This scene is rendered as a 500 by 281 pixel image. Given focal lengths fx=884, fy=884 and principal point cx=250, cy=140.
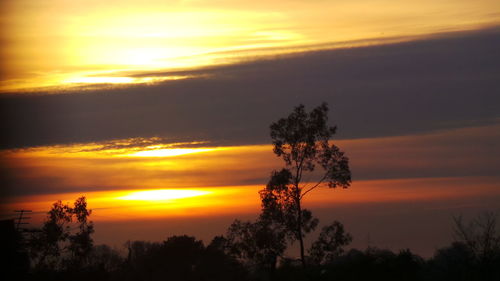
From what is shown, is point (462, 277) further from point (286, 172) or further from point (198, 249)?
point (198, 249)

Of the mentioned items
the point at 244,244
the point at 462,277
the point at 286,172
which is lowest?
the point at 462,277

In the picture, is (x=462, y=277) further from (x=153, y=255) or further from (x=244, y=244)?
(x=153, y=255)

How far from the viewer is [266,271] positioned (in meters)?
68.2

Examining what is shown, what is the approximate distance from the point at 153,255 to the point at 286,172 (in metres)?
50.9

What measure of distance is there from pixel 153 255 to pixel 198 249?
6127 millimetres

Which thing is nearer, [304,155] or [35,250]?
[304,155]

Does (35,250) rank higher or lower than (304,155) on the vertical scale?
lower

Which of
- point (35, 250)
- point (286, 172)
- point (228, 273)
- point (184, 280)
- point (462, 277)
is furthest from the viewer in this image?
point (184, 280)

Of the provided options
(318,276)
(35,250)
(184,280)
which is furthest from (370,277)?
(184,280)

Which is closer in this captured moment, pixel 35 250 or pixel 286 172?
pixel 286 172

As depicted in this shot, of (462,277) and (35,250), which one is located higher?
(35,250)

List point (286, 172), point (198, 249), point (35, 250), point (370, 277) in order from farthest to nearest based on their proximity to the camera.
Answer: point (198, 249)
point (35, 250)
point (286, 172)
point (370, 277)

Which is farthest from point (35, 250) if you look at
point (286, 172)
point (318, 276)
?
point (318, 276)

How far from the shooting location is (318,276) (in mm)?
56250
